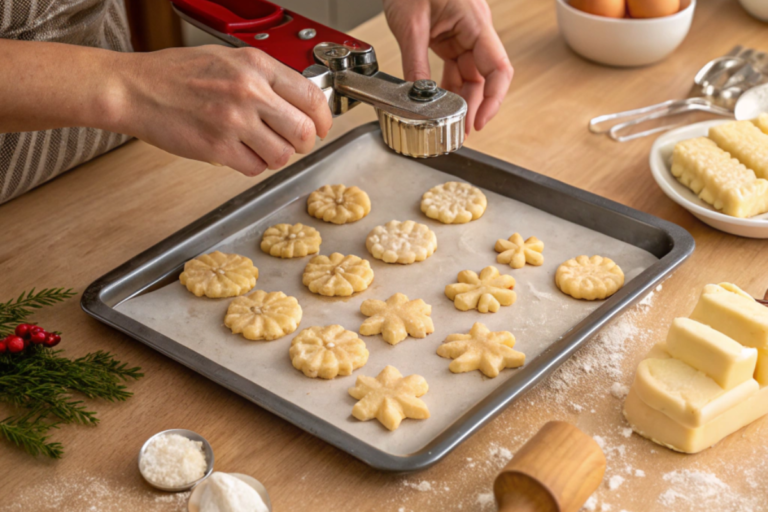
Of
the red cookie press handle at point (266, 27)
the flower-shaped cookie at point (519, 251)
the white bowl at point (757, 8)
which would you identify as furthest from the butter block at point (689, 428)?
the white bowl at point (757, 8)

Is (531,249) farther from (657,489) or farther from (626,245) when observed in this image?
(657,489)

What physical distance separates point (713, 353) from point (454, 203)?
66 cm

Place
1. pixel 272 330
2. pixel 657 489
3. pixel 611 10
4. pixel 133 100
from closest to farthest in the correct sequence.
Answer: pixel 657 489, pixel 133 100, pixel 272 330, pixel 611 10

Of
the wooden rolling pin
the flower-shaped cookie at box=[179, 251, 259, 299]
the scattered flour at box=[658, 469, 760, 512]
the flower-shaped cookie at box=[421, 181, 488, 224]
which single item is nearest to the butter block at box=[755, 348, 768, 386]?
the scattered flour at box=[658, 469, 760, 512]

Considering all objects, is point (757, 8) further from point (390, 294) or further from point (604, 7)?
point (390, 294)

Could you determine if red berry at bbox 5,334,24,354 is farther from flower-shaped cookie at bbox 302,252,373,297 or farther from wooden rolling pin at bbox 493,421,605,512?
wooden rolling pin at bbox 493,421,605,512

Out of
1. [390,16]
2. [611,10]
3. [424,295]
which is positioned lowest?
[424,295]

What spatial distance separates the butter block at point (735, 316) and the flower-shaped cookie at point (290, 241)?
2.32 ft

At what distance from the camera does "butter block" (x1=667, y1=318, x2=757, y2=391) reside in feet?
3.25

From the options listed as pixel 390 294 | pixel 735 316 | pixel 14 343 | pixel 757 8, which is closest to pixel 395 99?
pixel 390 294

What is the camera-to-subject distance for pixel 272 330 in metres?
1.26

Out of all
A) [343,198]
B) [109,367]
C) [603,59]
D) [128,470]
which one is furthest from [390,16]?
[128,470]

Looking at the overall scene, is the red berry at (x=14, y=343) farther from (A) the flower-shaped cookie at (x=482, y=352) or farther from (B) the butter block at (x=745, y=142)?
(B) the butter block at (x=745, y=142)

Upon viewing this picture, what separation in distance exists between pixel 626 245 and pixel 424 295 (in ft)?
1.35
